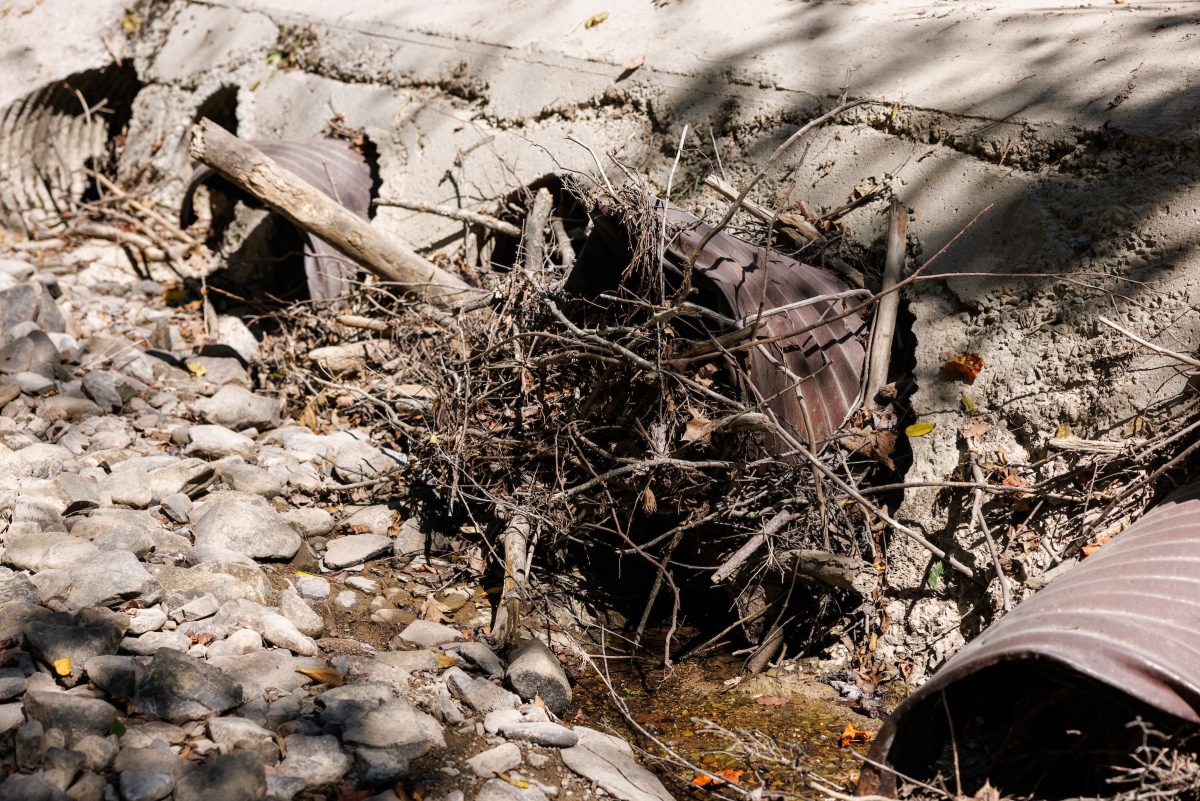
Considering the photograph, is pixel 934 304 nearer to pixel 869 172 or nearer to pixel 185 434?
pixel 869 172

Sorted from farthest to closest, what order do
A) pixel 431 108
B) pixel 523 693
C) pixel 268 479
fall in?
1. pixel 431 108
2. pixel 268 479
3. pixel 523 693

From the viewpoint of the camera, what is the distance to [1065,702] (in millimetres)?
2797

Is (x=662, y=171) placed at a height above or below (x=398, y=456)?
above

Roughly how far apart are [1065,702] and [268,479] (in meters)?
3.33

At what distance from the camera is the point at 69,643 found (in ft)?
9.64

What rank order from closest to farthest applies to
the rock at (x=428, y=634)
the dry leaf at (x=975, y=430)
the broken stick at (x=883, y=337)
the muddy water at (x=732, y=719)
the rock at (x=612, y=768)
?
the rock at (x=612, y=768)
the muddy water at (x=732, y=719)
the rock at (x=428, y=634)
the dry leaf at (x=975, y=430)
the broken stick at (x=883, y=337)

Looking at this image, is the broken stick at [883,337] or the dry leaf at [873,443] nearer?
the dry leaf at [873,443]

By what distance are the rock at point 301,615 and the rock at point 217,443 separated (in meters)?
1.35

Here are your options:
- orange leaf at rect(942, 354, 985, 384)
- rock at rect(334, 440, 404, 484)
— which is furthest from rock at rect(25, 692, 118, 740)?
orange leaf at rect(942, 354, 985, 384)

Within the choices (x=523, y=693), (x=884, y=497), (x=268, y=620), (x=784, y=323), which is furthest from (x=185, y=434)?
(x=884, y=497)

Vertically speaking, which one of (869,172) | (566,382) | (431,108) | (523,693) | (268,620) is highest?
(431,108)

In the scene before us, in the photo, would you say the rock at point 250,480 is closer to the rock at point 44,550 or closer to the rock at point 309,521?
the rock at point 309,521

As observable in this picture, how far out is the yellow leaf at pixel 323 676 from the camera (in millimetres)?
3158

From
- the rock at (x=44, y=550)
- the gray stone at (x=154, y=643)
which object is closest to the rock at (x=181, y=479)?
the rock at (x=44, y=550)
